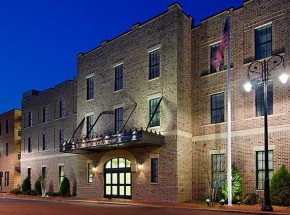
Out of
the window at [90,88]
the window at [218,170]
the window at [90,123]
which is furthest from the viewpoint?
the window at [90,88]

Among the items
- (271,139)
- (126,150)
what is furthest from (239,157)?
(126,150)

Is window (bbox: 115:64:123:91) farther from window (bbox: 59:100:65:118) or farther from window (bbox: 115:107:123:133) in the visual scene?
window (bbox: 59:100:65:118)

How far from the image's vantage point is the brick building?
2538cm

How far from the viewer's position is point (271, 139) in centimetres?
2459

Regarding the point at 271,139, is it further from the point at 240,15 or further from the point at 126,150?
the point at 126,150

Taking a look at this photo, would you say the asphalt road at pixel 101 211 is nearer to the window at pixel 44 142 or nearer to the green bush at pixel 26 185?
the window at pixel 44 142

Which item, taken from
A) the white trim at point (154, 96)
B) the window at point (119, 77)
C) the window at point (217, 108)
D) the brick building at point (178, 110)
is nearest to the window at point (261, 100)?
the brick building at point (178, 110)

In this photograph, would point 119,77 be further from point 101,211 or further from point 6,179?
point 6,179

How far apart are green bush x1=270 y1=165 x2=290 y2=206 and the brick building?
117cm

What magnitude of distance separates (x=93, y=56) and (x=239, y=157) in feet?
54.1

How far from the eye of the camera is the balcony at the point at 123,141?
2668cm

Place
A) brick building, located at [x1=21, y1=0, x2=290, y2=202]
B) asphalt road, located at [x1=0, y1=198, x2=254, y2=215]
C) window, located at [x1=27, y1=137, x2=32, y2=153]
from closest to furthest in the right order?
asphalt road, located at [x1=0, y1=198, x2=254, y2=215] < brick building, located at [x1=21, y1=0, x2=290, y2=202] < window, located at [x1=27, y1=137, x2=32, y2=153]

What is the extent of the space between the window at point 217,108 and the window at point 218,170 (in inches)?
93.8

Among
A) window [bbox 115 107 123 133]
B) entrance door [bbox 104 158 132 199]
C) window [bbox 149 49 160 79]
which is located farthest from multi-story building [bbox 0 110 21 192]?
window [bbox 149 49 160 79]
